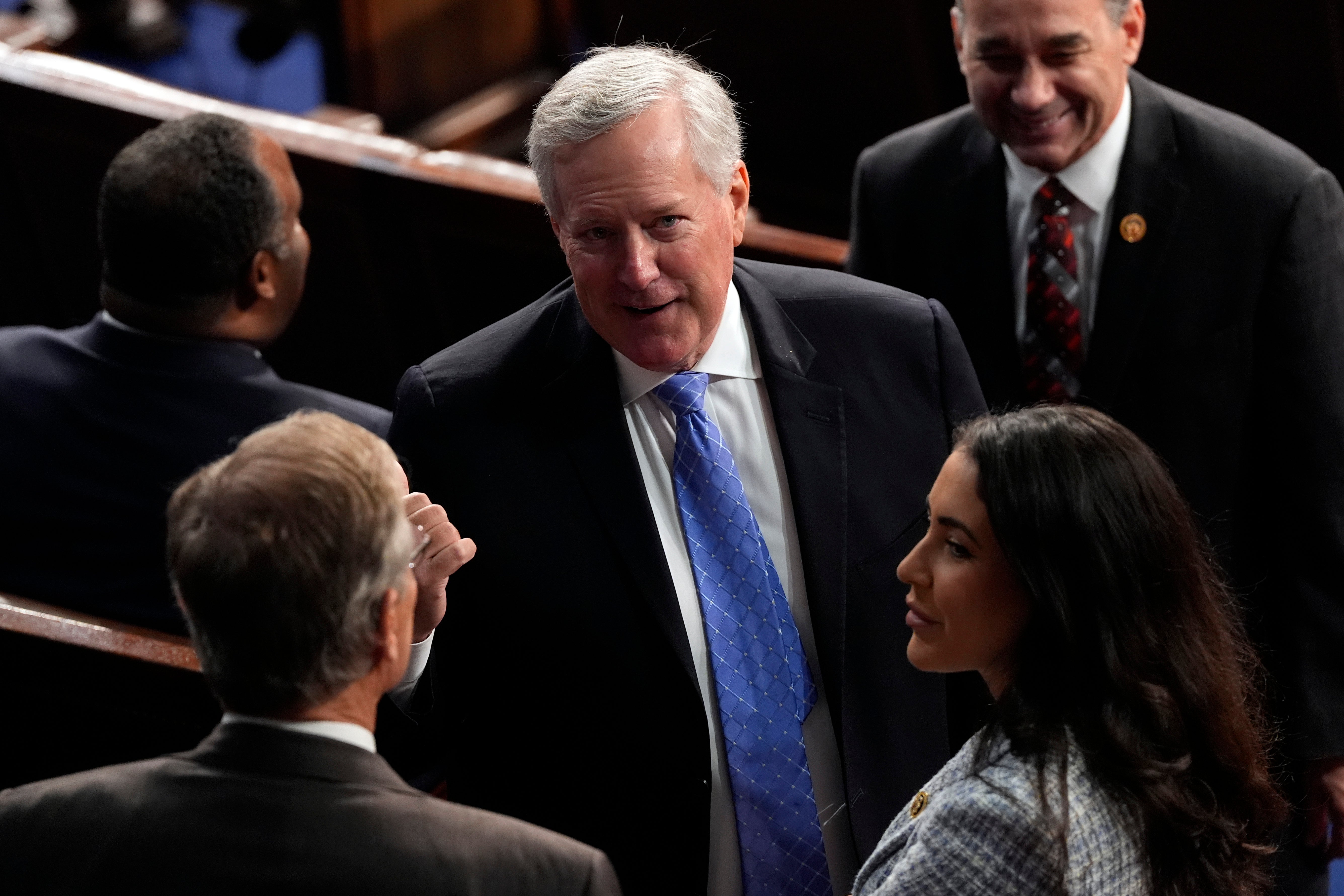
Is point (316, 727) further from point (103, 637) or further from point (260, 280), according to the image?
point (260, 280)

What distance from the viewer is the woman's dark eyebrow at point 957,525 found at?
164 cm

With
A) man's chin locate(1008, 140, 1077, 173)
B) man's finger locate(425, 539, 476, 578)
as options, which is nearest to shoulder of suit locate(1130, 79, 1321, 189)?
man's chin locate(1008, 140, 1077, 173)

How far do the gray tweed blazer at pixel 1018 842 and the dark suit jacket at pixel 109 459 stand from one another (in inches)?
52.2

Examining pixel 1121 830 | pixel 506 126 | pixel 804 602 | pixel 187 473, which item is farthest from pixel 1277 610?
pixel 506 126

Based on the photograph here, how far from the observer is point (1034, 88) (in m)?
2.41

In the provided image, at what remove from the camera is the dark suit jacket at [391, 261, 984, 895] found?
189 cm

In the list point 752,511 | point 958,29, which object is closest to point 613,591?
point 752,511

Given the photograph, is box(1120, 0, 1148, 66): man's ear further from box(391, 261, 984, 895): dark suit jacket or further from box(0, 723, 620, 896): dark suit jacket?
box(0, 723, 620, 896): dark suit jacket

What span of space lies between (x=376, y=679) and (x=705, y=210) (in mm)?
754

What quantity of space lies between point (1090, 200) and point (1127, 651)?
116 cm

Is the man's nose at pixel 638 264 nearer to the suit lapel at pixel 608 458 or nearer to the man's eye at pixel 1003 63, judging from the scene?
the suit lapel at pixel 608 458

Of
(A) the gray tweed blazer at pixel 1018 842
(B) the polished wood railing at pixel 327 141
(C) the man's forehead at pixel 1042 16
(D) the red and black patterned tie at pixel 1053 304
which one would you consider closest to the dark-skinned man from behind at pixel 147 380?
(B) the polished wood railing at pixel 327 141

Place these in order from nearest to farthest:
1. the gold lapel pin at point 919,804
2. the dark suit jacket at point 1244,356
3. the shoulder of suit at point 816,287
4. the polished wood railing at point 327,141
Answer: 1. the gold lapel pin at point 919,804
2. the shoulder of suit at point 816,287
3. the dark suit jacket at point 1244,356
4. the polished wood railing at point 327,141

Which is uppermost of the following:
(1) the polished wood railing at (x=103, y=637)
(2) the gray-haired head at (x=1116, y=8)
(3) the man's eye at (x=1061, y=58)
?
(2) the gray-haired head at (x=1116, y=8)
